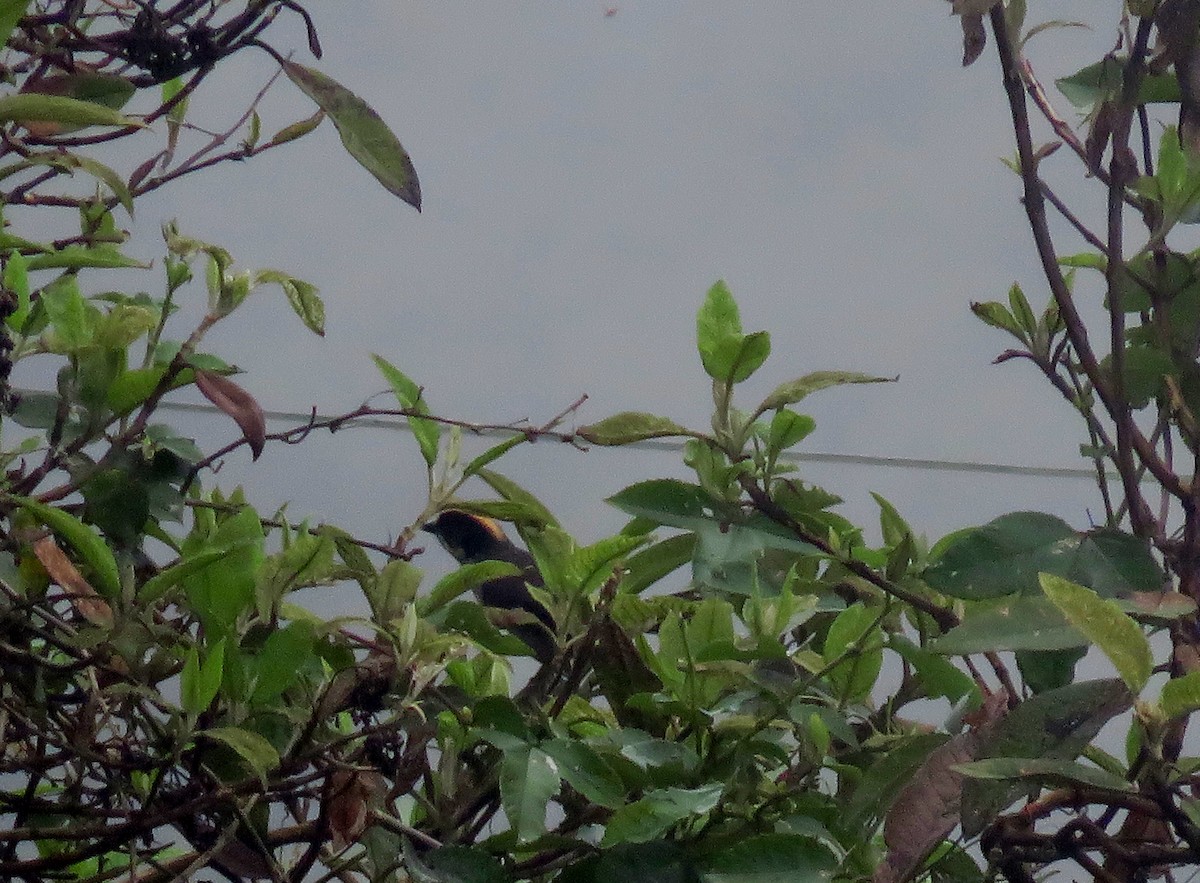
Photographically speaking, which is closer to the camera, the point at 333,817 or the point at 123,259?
the point at 333,817

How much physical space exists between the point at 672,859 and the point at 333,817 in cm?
15

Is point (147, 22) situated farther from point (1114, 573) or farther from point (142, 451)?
point (1114, 573)

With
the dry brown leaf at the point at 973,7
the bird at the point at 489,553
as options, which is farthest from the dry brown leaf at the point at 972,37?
the bird at the point at 489,553

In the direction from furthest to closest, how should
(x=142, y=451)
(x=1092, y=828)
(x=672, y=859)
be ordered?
(x=142, y=451) → (x=672, y=859) → (x=1092, y=828)

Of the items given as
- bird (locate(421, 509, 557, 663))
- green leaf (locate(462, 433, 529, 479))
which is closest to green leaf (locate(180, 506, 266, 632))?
green leaf (locate(462, 433, 529, 479))

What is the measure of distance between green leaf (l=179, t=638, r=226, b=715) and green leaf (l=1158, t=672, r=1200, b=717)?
0.32 meters

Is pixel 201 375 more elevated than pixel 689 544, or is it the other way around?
pixel 201 375

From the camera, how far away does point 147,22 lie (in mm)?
556

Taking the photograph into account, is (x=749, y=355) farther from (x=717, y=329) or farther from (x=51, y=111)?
(x=51, y=111)

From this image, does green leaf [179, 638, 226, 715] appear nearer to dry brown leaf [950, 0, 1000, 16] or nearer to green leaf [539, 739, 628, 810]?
green leaf [539, 739, 628, 810]

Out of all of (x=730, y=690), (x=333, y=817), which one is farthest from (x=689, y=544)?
(x=333, y=817)

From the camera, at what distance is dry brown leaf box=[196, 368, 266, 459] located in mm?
528

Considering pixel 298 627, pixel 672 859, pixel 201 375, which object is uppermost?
pixel 201 375

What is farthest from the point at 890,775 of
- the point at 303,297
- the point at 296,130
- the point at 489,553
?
the point at 489,553
